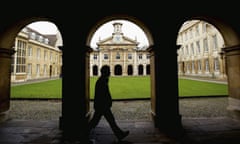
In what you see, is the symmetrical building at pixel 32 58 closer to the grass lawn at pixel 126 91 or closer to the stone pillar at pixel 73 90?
the grass lawn at pixel 126 91

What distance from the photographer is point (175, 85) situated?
3.48 m

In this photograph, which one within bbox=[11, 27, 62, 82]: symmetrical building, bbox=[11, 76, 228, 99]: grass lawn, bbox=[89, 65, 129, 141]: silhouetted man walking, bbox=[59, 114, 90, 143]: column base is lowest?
bbox=[59, 114, 90, 143]: column base

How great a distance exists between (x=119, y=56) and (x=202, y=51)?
2124 centimetres

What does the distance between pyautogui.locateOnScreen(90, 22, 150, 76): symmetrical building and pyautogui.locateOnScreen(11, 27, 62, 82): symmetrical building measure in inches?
409

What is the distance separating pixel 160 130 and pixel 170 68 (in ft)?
5.18

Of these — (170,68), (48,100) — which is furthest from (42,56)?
(170,68)

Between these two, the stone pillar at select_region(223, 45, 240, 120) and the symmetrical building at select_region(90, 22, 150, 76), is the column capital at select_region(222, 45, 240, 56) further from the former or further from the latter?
the symmetrical building at select_region(90, 22, 150, 76)

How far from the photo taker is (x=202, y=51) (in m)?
23.6

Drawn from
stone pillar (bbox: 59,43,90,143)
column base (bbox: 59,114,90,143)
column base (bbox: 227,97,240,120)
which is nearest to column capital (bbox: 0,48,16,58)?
stone pillar (bbox: 59,43,90,143)

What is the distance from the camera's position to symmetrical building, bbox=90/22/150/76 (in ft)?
127

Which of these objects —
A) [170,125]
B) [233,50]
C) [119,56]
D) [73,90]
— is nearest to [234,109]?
[233,50]

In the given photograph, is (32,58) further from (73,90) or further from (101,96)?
(101,96)

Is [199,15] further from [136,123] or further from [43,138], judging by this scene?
[43,138]

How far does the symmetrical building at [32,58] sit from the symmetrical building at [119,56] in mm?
10377
